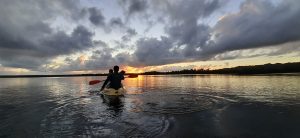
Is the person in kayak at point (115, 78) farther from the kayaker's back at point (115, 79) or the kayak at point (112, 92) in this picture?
the kayak at point (112, 92)

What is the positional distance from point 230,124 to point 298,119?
182 inches

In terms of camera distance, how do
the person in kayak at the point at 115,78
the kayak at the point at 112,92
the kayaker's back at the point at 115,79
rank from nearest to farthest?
the person in kayak at the point at 115,78
the kayaker's back at the point at 115,79
the kayak at the point at 112,92

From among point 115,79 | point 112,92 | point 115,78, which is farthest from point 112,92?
point 115,78

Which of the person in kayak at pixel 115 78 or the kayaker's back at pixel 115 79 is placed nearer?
the person in kayak at pixel 115 78

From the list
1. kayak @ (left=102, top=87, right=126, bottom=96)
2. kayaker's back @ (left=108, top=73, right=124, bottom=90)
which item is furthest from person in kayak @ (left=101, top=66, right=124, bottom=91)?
kayak @ (left=102, top=87, right=126, bottom=96)

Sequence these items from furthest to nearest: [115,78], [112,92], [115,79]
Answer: [112,92]
[115,79]
[115,78]

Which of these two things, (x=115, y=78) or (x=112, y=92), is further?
(x=112, y=92)

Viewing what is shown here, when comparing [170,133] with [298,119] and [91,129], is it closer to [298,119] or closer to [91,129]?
[91,129]

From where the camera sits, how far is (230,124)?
13.5 m

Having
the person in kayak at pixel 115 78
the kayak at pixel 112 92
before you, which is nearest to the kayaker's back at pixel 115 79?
the person in kayak at pixel 115 78

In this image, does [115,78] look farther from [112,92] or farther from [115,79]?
[112,92]

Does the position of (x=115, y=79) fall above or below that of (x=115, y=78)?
below

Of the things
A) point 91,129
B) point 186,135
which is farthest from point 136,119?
point 186,135

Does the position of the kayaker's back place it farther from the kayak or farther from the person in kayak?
the kayak
